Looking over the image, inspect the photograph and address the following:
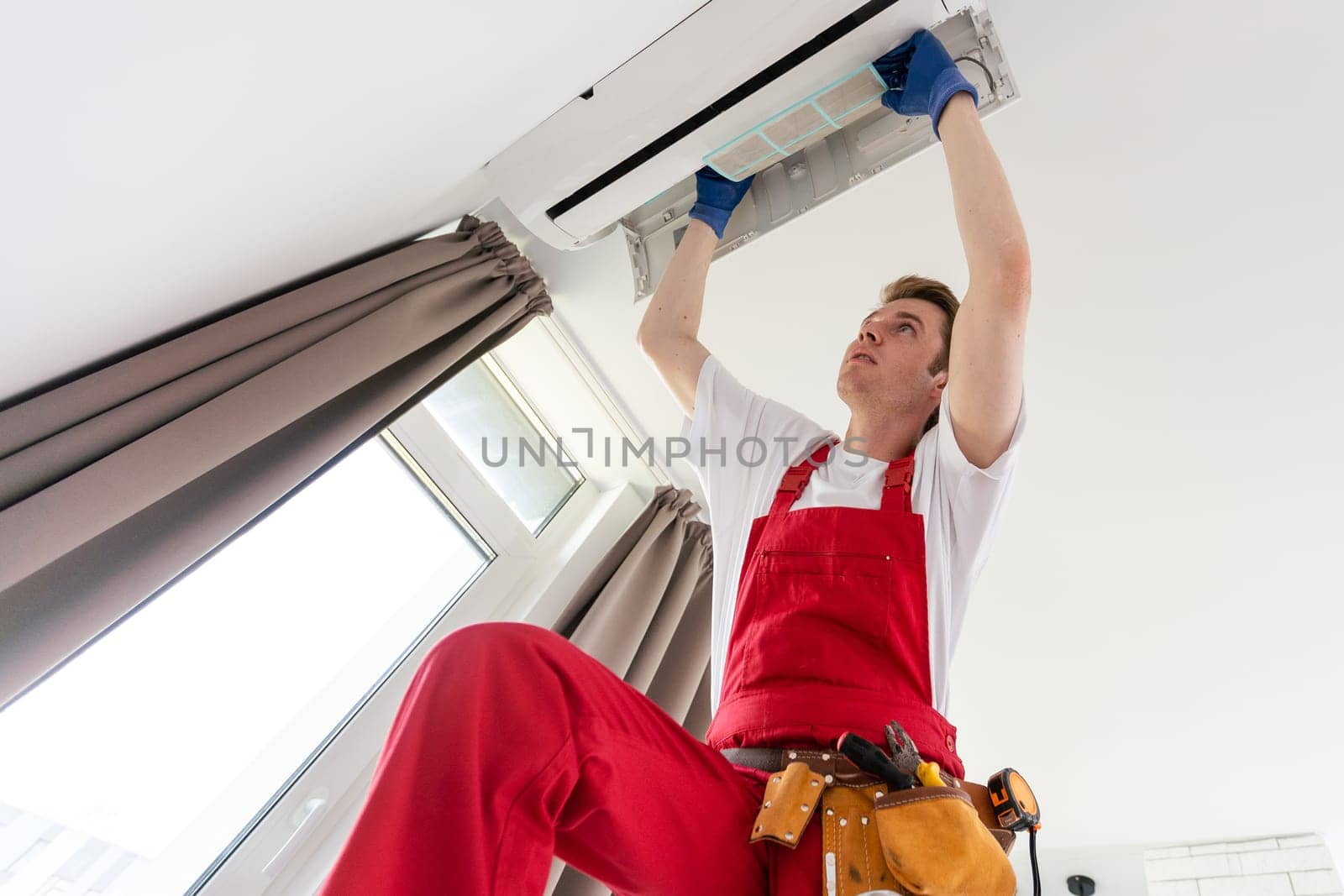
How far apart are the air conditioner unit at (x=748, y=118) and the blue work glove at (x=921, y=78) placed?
2 cm

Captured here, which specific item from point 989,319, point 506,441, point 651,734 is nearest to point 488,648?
point 651,734

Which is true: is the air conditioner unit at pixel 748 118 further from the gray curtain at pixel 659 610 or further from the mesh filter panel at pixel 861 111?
the gray curtain at pixel 659 610

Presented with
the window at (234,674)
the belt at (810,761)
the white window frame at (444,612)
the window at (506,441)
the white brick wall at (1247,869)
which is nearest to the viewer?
the belt at (810,761)

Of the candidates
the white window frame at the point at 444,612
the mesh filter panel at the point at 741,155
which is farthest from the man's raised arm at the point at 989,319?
Answer: the white window frame at the point at 444,612

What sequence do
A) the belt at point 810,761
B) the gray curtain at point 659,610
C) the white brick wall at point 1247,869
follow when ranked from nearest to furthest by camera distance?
the belt at point 810,761, the gray curtain at point 659,610, the white brick wall at point 1247,869

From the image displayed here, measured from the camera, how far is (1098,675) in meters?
2.45

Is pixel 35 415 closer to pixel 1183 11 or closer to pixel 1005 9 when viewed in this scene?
pixel 1005 9

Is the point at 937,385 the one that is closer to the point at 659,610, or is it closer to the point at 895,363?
the point at 895,363

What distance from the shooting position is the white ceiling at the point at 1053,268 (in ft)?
2.69

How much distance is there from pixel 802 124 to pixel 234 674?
1.42 m

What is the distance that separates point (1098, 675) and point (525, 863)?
89.3 inches

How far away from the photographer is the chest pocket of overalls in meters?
0.99

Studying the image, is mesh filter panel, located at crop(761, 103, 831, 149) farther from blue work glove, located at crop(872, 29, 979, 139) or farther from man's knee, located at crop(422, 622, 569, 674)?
man's knee, located at crop(422, 622, 569, 674)

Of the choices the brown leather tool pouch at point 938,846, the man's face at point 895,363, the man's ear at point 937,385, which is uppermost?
the man's face at point 895,363
